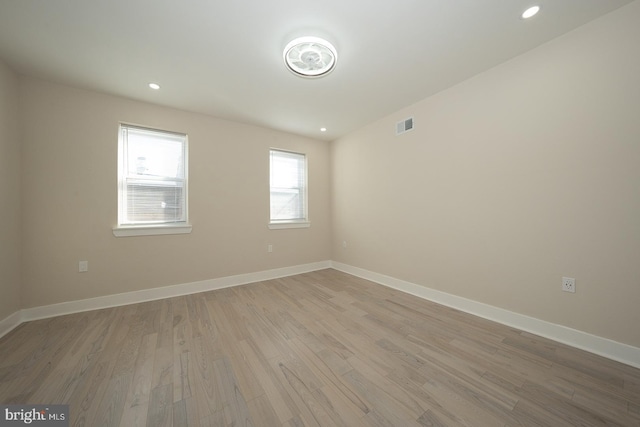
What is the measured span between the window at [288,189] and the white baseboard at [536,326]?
2.04m

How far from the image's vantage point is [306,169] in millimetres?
4051

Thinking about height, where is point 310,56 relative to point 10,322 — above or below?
above

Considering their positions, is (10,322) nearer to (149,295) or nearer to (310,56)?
(149,295)

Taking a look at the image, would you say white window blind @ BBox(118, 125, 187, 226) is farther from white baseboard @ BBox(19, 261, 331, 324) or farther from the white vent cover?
the white vent cover

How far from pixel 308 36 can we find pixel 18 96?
9.91 feet

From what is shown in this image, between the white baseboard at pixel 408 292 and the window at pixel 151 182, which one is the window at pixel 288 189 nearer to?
the white baseboard at pixel 408 292

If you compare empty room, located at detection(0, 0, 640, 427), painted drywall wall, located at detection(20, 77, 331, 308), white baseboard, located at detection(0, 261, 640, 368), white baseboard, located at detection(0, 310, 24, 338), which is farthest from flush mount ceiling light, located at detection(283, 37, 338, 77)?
white baseboard, located at detection(0, 310, 24, 338)

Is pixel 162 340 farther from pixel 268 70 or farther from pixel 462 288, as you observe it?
pixel 462 288

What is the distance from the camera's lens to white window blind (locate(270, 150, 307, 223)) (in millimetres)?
3744

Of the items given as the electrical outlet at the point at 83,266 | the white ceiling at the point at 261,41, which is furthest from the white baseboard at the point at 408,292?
the white ceiling at the point at 261,41

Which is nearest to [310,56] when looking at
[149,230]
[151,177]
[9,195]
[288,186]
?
[288,186]

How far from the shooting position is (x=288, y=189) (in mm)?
3900

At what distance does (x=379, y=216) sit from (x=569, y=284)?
2.03m

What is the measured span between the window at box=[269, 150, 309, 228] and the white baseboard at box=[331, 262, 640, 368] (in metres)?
2.04
